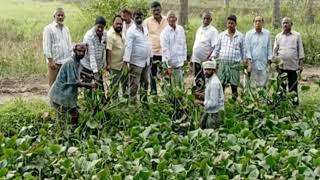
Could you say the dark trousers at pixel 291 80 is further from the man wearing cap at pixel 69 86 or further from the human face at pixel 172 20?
the man wearing cap at pixel 69 86

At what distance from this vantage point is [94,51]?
29.3ft

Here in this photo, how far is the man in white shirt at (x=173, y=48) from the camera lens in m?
9.39

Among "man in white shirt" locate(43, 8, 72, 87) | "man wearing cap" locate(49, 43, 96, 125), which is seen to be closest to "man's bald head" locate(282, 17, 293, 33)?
"man wearing cap" locate(49, 43, 96, 125)

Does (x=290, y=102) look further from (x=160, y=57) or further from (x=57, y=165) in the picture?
(x=57, y=165)

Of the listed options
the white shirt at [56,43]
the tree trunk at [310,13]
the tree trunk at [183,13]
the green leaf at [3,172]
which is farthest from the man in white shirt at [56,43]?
the tree trunk at [310,13]

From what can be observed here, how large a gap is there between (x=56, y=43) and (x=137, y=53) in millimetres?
1039

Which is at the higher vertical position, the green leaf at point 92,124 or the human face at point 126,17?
the human face at point 126,17

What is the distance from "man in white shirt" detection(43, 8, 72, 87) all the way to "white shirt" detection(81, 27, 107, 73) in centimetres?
32

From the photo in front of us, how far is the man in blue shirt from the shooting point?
9.47 m

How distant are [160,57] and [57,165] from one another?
3.37m

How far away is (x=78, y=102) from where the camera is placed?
29.5ft

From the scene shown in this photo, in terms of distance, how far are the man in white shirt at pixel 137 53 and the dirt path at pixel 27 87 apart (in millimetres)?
1659

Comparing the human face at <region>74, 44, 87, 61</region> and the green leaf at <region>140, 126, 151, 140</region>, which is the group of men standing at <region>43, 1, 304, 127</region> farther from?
the green leaf at <region>140, 126, 151, 140</region>

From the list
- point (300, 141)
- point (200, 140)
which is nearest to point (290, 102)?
point (300, 141)
